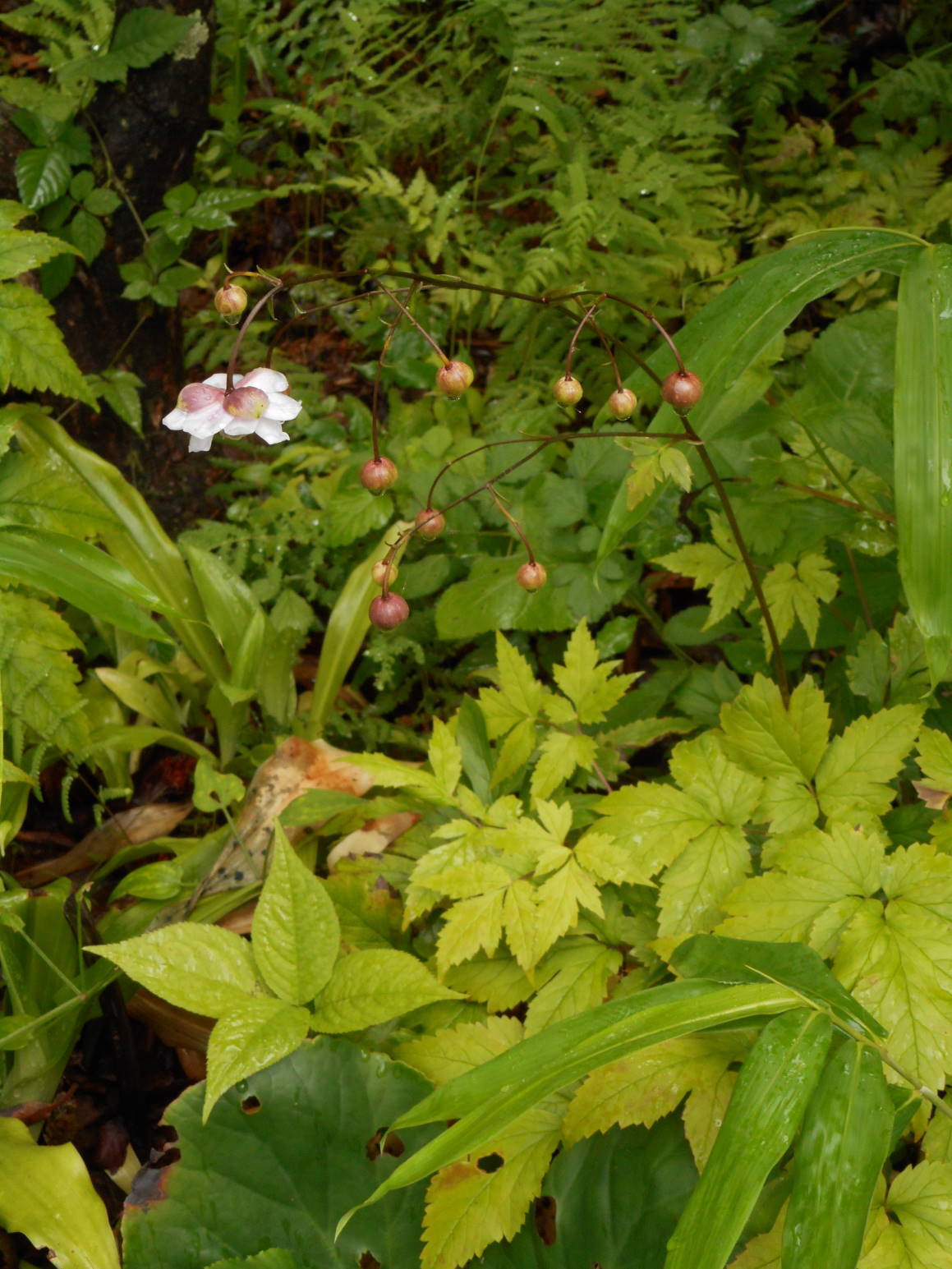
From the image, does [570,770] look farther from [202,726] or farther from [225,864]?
[202,726]

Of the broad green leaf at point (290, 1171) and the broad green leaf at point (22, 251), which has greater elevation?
the broad green leaf at point (22, 251)

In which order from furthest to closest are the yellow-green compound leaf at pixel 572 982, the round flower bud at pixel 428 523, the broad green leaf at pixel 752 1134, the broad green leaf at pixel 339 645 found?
the broad green leaf at pixel 339 645, the yellow-green compound leaf at pixel 572 982, the round flower bud at pixel 428 523, the broad green leaf at pixel 752 1134

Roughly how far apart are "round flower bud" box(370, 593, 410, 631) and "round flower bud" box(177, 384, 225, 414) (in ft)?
0.95

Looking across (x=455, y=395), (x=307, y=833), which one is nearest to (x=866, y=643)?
(x=455, y=395)

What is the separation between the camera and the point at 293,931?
1.38m

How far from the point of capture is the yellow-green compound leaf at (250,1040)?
1.19 meters

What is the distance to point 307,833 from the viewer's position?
1.90 m

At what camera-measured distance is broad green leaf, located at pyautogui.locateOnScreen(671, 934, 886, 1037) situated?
0.91m

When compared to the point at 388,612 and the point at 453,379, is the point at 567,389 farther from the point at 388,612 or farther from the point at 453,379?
the point at 388,612

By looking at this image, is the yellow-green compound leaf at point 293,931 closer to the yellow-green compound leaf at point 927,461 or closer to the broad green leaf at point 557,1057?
the broad green leaf at point 557,1057

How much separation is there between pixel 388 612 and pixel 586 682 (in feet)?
1.64

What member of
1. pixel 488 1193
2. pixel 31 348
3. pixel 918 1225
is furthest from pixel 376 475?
pixel 31 348

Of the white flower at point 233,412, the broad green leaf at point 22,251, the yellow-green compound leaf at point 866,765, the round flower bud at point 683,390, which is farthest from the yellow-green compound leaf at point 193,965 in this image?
the broad green leaf at point 22,251

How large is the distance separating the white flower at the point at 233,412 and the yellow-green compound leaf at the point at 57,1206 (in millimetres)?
1069
